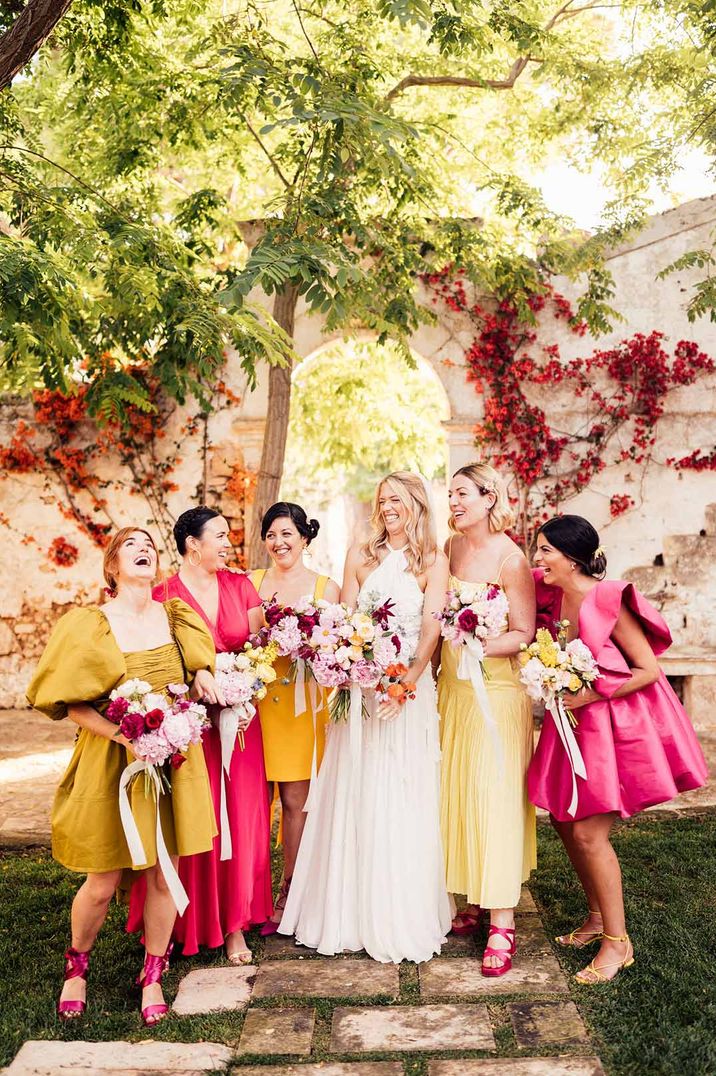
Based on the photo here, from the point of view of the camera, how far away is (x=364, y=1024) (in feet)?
11.0

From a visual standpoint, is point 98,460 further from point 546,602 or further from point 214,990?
point 214,990

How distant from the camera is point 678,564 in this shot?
8.45 meters

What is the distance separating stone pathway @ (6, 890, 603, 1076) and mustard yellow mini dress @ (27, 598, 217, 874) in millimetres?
632

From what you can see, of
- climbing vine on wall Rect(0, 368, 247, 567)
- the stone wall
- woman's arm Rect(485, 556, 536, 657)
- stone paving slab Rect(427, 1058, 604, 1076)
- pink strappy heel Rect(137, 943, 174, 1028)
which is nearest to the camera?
stone paving slab Rect(427, 1058, 604, 1076)

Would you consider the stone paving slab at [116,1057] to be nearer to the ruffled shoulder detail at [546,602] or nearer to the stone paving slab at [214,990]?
the stone paving slab at [214,990]

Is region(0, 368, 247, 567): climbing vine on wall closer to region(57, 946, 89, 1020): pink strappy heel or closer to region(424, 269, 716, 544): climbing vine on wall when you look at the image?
region(424, 269, 716, 544): climbing vine on wall

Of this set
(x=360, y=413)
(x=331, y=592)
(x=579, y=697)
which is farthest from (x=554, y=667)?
(x=360, y=413)

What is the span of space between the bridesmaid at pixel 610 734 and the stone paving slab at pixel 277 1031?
1.12m

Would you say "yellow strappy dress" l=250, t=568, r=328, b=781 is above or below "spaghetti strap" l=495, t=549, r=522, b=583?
below

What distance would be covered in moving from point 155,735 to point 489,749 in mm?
1487

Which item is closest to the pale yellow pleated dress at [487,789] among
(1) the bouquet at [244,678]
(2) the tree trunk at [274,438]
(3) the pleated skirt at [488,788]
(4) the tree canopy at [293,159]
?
(3) the pleated skirt at [488,788]

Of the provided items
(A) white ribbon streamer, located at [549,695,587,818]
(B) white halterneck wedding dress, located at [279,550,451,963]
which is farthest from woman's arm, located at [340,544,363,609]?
(A) white ribbon streamer, located at [549,695,587,818]

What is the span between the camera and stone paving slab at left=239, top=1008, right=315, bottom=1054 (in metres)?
3.22

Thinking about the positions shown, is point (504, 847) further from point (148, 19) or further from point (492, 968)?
point (148, 19)
